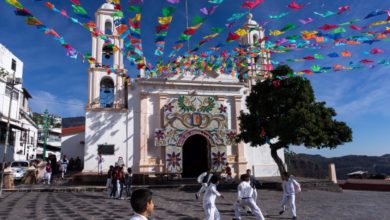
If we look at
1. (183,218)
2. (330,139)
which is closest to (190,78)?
(330,139)

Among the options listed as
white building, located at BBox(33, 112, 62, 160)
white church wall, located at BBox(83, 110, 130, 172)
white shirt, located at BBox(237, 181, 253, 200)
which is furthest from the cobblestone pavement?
white building, located at BBox(33, 112, 62, 160)

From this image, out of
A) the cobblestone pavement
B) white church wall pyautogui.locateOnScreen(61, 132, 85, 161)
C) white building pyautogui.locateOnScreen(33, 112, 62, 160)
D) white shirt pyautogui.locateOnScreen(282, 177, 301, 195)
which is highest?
white building pyautogui.locateOnScreen(33, 112, 62, 160)

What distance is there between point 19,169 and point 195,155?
40.0 feet

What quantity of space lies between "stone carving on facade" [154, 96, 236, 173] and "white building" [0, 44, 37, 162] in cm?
1302

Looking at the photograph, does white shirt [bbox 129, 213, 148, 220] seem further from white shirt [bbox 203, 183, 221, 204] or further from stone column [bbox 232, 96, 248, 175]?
stone column [bbox 232, 96, 248, 175]

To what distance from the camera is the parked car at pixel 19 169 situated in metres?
21.1

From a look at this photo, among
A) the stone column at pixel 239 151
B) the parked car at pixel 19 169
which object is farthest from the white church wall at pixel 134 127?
the parked car at pixel 19 169

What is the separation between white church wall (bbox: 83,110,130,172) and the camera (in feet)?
65.4

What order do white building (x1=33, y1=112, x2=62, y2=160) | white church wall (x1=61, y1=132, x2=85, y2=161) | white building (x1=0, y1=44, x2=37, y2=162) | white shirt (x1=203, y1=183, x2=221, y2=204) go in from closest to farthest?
white shirt (x1=203, y1=183, x2=221, y2=204) → white building (x1=0, y1=44, x2=37, y2=162) → white church wall (x1=61, y1=132, x2=85, y2=161) → white building (x1=33, y1=112, x2=62, y2=160)

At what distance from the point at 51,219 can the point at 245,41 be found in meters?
19.4

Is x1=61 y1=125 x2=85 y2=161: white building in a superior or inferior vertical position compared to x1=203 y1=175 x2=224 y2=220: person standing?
superior

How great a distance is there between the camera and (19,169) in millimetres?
21391

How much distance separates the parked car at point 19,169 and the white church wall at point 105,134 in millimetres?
5259

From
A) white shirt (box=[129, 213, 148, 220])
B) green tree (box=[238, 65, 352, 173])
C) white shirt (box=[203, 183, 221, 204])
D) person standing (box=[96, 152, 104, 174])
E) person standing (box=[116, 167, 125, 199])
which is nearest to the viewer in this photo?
white shirt (box=[129, 213, 148, 220])
